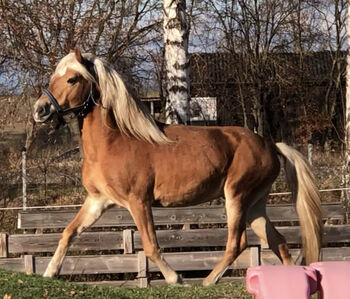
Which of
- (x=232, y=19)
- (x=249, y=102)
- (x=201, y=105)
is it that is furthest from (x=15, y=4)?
(x=249, y=102)

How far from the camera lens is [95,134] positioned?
678cm

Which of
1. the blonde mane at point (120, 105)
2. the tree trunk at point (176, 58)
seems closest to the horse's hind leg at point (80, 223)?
the blonde mane at point (120, 105)

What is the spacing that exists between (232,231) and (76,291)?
6.62 feet

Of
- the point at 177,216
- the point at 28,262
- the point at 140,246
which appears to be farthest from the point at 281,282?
the point at 177,216

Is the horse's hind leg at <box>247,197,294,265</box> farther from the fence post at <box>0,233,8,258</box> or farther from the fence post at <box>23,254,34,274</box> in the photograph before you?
the fence post at <box>0,233,8,258</box>

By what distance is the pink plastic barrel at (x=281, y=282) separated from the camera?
416 centimetres

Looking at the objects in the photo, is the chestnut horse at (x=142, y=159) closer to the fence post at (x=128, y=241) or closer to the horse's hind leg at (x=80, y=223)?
the horse's hind leg at (x=80, y=223)

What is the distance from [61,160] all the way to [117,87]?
9.08 meters

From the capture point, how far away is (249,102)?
30.3 metres

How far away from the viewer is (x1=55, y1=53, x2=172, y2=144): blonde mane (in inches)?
265

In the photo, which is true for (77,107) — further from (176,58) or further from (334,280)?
(176,58)

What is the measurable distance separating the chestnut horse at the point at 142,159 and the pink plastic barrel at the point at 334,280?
243 cm

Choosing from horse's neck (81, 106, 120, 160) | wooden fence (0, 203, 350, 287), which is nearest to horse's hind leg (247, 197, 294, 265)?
wooden fence (0, 203, 350, 287)

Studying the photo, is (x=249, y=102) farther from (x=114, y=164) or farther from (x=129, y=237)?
(x=114, y=164)
